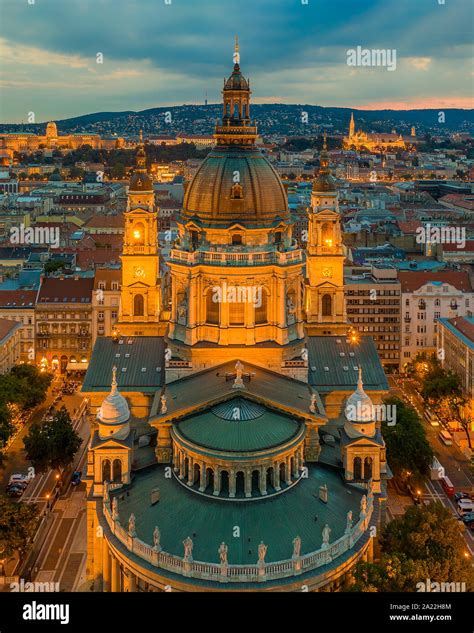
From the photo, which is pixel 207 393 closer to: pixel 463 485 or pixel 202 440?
pixel 202 440

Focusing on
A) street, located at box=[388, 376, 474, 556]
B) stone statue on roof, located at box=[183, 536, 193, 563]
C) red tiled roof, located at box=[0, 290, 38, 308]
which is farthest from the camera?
red tiled roof, located at box=[0, 290, 38, 308]

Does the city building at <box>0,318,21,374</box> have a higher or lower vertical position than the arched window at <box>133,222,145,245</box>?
lower

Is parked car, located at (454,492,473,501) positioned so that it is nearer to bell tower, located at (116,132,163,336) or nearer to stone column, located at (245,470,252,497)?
stone column, located at (245,470,252,497)

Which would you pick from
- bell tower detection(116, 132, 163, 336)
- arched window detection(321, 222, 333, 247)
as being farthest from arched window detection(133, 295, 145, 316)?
arched window detection(321, 222, 333, 247)

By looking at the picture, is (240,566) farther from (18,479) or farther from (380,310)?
(380,310)

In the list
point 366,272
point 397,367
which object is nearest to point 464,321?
point 397,367
